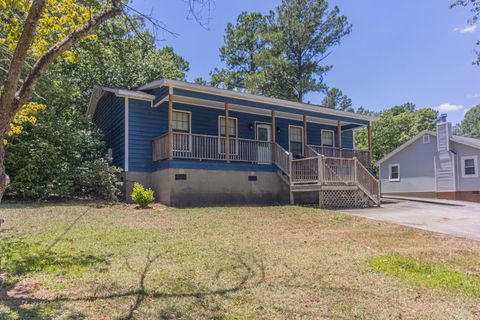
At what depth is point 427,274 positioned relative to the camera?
15.6 ft

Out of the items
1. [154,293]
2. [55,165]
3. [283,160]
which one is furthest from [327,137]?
[154,293]

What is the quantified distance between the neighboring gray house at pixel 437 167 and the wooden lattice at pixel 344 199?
359 inches

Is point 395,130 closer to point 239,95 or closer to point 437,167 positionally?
point 437,167

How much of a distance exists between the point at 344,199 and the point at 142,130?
8.04 meters

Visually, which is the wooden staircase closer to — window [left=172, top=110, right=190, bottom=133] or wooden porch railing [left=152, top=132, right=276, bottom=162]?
wooden porch railing [left=152, top=132, right=276, bottom=162]

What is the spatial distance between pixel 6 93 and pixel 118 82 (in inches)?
719

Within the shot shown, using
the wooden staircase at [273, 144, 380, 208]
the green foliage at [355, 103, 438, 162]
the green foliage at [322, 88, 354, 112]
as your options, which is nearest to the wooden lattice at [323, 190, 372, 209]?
the wooden staircase at [273, 144, 380, 208]

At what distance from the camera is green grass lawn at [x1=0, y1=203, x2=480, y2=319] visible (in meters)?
3.52

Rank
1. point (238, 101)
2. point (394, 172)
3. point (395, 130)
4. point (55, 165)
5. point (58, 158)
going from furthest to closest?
point (395, 130) → point (394, 172) → point (238, 101) → point (58, 158) → point (55, 165)

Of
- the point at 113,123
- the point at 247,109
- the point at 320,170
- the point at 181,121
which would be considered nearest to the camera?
the point at 320,170

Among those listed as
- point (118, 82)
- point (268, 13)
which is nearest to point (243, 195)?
point (118, 82)

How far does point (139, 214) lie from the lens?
943 cm

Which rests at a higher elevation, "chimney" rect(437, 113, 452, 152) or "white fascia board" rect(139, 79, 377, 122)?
"white fascia board" rect(139, 79, 377, 122)

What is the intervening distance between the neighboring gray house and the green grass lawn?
13432 millimetres
